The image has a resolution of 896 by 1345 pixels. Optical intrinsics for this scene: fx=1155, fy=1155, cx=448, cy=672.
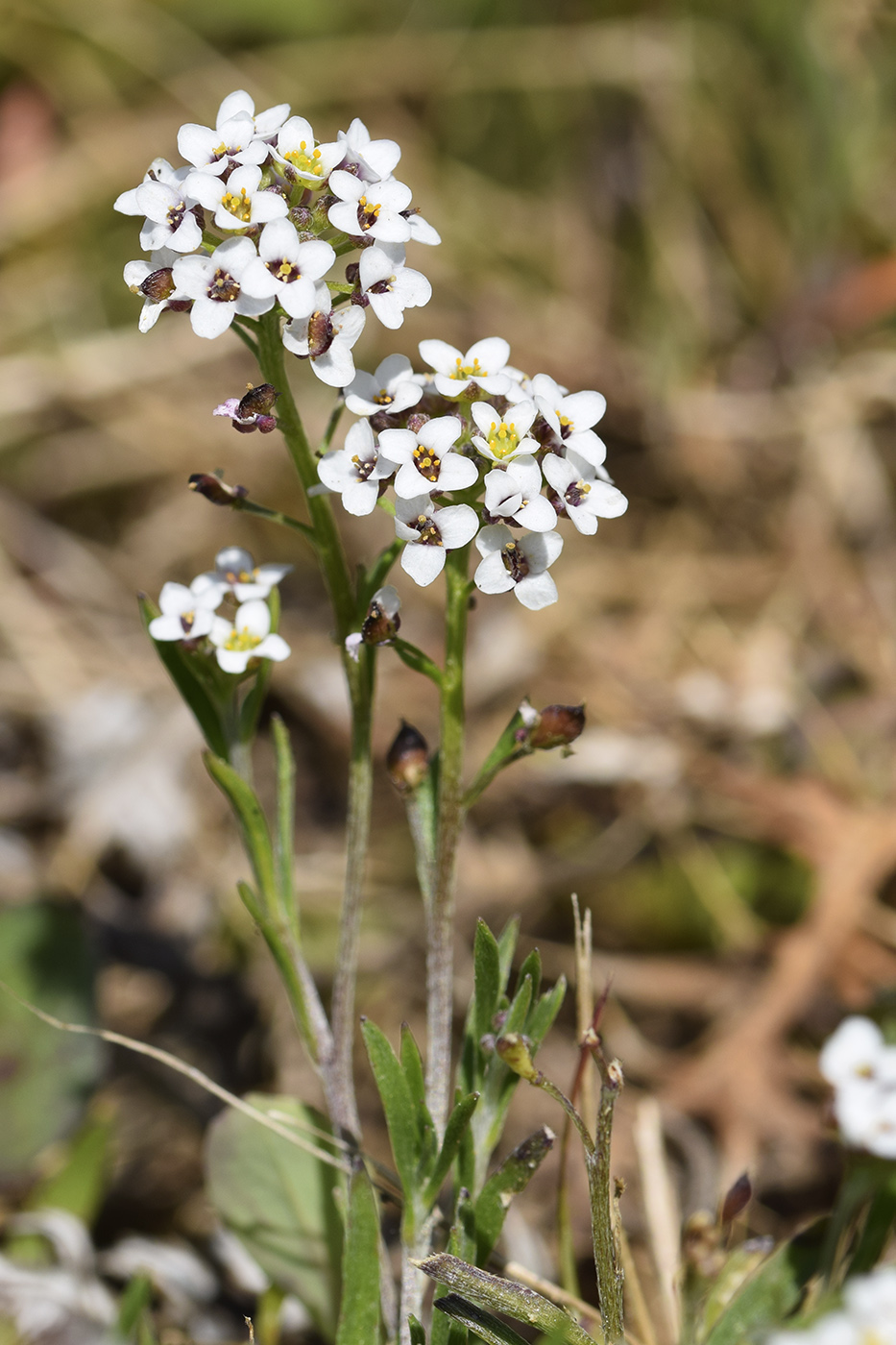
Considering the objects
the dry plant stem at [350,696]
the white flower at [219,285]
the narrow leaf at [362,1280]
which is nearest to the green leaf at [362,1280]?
the narrow leaf at [362,1280]

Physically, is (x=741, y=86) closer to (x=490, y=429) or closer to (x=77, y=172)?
(x=77, y=172)

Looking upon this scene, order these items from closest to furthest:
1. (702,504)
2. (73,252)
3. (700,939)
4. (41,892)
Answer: (41,892) < (700,939) < (702,504) < (73,252)

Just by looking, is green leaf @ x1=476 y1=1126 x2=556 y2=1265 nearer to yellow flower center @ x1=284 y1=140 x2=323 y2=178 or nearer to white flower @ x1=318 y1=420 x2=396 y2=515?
white flower @ x1=318 y1=420 x2=396 y2=515

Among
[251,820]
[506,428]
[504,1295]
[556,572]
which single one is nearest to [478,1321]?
[504,1295]

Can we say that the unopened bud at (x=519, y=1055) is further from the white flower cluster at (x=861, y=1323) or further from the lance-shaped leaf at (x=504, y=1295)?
the white flower cluster at (x=861, y=1323)

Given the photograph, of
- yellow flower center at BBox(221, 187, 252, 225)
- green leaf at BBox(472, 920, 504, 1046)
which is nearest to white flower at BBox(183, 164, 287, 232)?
yellow flower center at BBox(221, 187, 252, 225)

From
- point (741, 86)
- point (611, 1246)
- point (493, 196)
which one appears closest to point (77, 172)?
point (493, 196)

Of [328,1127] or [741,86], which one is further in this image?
[741,86]
